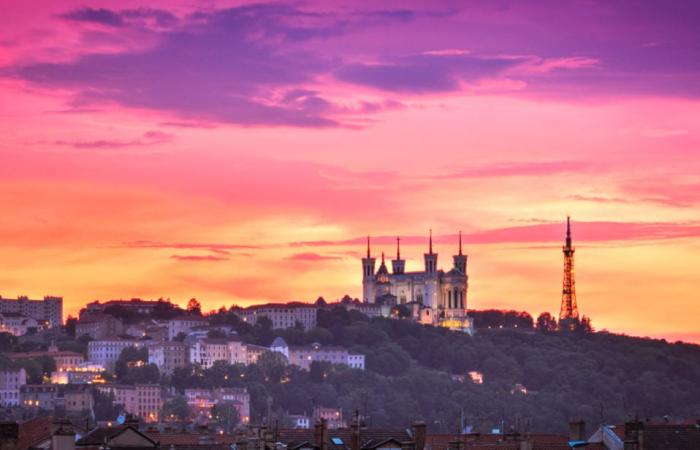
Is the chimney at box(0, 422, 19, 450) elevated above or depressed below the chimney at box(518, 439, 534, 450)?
above

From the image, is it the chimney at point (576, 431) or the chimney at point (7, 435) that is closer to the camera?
the chimney at point (7, 435)

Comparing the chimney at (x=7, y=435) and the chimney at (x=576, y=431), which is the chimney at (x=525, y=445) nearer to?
the chimney at (x=576, y=431)

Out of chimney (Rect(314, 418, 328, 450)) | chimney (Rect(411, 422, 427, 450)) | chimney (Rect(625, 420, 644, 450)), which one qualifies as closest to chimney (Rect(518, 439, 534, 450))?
chimney (Rect(625, 420, 644, 450))

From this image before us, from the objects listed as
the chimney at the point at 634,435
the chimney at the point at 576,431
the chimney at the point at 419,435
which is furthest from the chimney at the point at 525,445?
the chimney at the point at 576,431

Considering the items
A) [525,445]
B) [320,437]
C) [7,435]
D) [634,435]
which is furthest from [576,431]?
[7,435]

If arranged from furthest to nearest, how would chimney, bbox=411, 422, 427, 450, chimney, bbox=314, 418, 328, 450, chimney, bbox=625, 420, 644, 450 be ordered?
chimney, bbox=314, 418, 328, 450 < chimney, bbox=411, 422, 427, 450 < chimney, bbox=625, 420, 644, 450

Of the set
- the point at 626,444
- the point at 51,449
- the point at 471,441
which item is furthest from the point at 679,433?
the point at 51,449

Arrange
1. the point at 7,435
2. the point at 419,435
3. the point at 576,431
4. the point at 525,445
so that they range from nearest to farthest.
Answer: the point at 7,435 → the point at 525,445 → the point at 419,435 → the point at 576,431

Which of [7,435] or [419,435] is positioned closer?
[7,435]

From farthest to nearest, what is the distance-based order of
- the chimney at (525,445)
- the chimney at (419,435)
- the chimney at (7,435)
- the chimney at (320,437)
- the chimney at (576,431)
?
the chimney at (576,431)
the chimney at (320,437)
the chimney at (419,435)
the chimney at (525,445)
the chimney at (7,435)

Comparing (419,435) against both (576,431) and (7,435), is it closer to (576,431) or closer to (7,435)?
(576,431)

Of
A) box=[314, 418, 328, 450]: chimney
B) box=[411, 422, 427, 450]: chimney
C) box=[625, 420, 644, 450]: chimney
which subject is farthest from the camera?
box=[314, 418, 328, 450]: chimney

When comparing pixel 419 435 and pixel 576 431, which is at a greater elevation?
pixel 576 431

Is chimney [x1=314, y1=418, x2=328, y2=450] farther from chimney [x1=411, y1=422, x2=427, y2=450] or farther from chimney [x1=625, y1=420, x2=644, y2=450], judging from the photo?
chimney [x1=625, y1=420, x2=644, y2=450]
